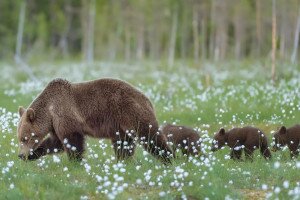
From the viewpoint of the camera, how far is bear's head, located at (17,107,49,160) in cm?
1062

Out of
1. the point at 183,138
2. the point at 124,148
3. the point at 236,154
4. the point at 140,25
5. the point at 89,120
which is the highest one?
the point at 89,120

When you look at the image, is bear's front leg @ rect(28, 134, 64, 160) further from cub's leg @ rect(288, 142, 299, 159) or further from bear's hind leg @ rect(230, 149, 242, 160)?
cub's leg @ rect(288, 142, 299, 159)

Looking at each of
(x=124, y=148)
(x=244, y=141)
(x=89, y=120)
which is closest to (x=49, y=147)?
(x=89, y=120)

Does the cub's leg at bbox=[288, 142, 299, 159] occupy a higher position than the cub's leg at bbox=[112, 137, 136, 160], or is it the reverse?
the cub's leg at bbox=[112, 137, 136, 160]

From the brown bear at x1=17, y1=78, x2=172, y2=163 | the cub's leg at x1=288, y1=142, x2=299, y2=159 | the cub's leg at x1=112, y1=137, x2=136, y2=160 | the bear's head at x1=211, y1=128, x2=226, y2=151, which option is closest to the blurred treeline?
the bear's head at x1=211, y1=128, x2=226, y2=151

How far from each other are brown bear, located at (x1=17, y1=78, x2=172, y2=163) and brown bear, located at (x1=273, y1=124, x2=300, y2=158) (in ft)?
7.59

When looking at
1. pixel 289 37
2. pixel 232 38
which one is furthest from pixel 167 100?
pixel 232 38

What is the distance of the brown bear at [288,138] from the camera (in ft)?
37.0

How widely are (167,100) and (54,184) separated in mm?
10060

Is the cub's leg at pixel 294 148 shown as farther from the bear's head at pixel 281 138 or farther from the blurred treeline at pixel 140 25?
the blurred treeline at pixel 140 25

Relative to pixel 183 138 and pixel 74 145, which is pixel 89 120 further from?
pixel 183 138

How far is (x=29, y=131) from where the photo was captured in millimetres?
10727

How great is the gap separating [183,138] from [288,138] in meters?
2.04

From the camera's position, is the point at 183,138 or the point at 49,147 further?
the point at 183,138
